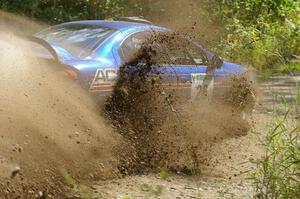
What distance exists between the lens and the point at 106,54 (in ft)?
20.0

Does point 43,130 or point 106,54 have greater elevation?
point 106,54

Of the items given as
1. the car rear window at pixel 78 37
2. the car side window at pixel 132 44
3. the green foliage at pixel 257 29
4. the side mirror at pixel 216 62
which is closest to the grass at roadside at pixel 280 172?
the car side window at pixel 132 44

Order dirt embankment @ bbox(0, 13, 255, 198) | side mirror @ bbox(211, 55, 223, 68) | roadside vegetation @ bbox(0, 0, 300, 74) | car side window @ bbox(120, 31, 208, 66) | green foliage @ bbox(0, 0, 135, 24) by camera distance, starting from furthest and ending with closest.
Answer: roadside vegetation @ bbox(0, 0, 300, 74), green foliage @ bbox(0, 0, 135, 24), side mirror @ bbox(211, 55, 223, 68), car side window @ bbox(120, 31, 208, 66), dirt embankment @ bbox(0, 13, 255, 198)

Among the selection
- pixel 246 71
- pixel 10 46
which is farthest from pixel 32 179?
pixel 246 71

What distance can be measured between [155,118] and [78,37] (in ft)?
4.36

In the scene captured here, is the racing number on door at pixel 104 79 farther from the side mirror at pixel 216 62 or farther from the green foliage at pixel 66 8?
the green foliage at pixel 66 8

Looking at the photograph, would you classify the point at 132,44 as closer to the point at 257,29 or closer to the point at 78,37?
the point at 78,37

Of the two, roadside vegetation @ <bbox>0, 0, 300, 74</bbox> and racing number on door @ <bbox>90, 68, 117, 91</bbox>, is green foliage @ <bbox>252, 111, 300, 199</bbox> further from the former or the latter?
roadside vegetation @ <bbox>0, 0, 300, 74</bbox>

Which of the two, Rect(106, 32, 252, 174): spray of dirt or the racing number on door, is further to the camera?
Rect(106, 32, 252, 174): spray of dirt

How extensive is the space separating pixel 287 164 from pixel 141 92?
2.38 meters

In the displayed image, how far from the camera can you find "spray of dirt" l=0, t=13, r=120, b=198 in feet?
15.0

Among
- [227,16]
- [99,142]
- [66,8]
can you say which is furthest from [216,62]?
[227,16]

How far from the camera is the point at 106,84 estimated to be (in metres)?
5.82

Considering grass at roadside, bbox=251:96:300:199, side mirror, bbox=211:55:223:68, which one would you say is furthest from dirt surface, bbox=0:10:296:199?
grass at roadside, bbox=251:96:300:199
